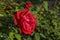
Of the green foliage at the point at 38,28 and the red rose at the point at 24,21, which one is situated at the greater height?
the red rose at the point at 24,21

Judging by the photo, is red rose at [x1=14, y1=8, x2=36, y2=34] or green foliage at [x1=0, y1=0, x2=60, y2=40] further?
green foliage at [x1=0, y1=0, x2=60, y2=40]

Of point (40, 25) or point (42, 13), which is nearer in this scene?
point (40, 25)

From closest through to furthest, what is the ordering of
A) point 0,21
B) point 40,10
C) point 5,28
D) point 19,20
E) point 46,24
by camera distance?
point 19,20
point 5,28
point 0,21
point 46,24
point 40,10

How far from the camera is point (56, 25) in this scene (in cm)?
236

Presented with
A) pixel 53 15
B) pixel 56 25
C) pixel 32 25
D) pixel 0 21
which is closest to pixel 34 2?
pixel 53 15

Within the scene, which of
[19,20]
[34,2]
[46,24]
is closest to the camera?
[19,20]

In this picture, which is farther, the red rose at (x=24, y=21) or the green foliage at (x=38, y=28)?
the green foliage at (x=38, y=28)

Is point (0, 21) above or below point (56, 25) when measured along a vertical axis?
above

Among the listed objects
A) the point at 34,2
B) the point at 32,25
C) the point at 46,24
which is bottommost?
the point at 34,2

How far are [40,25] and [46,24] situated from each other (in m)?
0.18

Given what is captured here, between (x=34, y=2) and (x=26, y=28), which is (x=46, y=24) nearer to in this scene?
(x=26, y=28)

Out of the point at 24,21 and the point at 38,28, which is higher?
the point at 24,21

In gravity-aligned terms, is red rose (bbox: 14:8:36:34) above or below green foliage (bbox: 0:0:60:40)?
above

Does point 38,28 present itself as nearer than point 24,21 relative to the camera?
No
